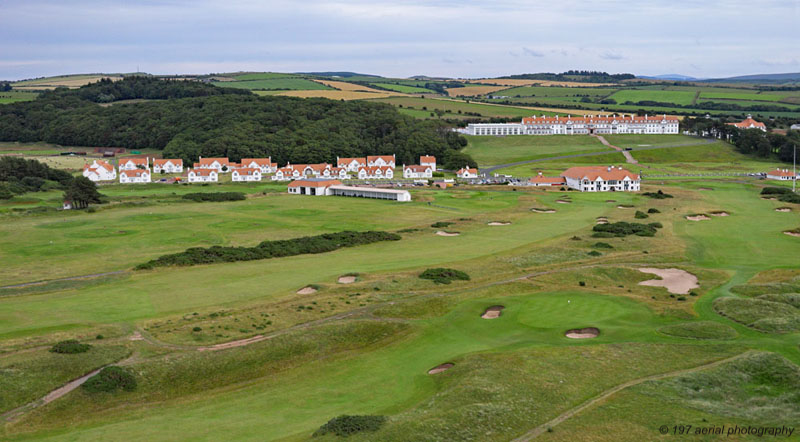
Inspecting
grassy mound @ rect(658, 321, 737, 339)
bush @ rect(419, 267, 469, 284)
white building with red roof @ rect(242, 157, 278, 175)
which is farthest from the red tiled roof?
grassy mound @ rect(658, 321, 737, 339)

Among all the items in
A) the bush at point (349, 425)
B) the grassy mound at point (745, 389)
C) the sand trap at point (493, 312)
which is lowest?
the bush at point (349, 425)

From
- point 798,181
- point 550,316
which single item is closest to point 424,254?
point 550,316

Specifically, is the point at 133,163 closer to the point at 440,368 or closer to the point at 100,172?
the point at 100,172

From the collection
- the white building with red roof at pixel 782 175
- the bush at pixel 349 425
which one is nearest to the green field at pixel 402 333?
the bush at pixel 349 425

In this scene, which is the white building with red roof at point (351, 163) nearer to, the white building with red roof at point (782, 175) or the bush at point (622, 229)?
the bush at point (622, 229)

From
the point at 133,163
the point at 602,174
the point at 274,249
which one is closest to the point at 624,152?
the point at 602,174

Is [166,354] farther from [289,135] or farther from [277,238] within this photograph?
[289,135]
